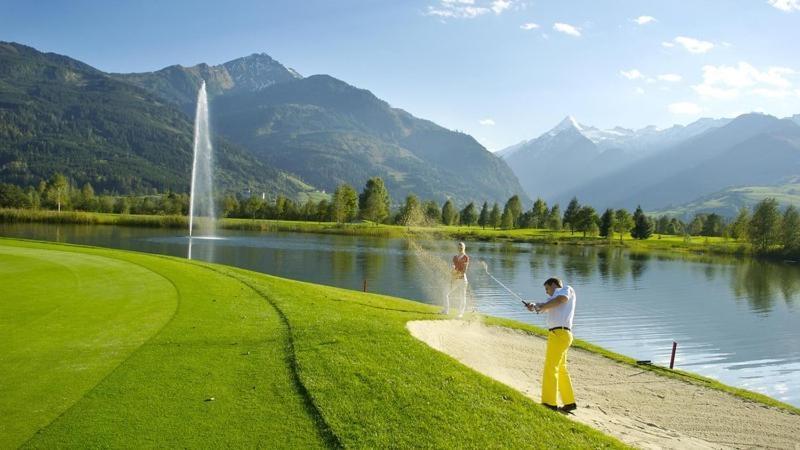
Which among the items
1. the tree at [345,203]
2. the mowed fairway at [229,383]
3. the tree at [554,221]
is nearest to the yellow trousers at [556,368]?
the mowed fairway at [229,383]

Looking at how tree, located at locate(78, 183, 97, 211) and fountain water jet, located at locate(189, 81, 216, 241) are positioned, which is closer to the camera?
fountain water jet, located at locate(189, 81, 216, 241)

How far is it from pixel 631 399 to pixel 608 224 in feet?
488

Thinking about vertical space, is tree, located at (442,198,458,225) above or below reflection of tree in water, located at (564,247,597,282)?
above

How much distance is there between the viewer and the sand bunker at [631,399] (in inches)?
599

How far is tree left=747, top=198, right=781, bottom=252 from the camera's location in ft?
422

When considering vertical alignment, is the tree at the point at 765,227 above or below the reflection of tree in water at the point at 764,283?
above

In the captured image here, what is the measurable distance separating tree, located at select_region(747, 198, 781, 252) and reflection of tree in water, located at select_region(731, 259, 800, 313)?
95.2 feet

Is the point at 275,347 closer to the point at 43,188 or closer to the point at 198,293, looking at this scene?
the point at 198,293

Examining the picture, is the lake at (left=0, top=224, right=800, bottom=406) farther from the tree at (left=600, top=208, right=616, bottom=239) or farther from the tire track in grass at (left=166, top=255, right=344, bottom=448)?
the tree at (left=600, top=208, right=616, bottom=239)

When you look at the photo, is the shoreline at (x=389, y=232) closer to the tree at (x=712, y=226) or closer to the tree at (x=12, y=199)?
the tree at (x=12, y=199)

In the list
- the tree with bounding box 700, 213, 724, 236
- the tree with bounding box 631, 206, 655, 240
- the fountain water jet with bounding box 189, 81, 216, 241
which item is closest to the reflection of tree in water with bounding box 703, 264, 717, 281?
the tree with bounding box 631, 206, 655, 240

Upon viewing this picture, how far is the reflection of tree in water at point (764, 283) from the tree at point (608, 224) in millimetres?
50723

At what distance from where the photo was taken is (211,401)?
1070 centimetres

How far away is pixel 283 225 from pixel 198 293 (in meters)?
128
